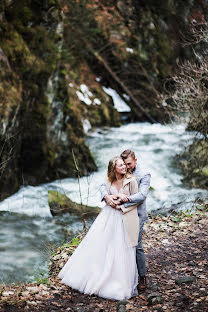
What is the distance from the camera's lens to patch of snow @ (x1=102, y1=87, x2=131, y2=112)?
20.8m

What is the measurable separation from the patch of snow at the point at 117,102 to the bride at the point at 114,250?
52.4ft

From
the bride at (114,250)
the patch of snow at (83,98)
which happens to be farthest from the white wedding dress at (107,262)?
the patch of snow at (83,98)

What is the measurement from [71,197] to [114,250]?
7.06 meters

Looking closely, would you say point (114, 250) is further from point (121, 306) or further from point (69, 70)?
point (69, 70)

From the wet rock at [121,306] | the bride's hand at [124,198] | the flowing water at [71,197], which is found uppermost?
the bride's hand at [124,198]

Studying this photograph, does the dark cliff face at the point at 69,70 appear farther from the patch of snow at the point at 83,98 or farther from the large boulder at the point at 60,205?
the large boulder at the point at 60,205

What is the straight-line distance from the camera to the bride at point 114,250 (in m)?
4.80

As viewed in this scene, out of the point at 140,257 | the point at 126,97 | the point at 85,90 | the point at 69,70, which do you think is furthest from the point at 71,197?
the point at 126,97

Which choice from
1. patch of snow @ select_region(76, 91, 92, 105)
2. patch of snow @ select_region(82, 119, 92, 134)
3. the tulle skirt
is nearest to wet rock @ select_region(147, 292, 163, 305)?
the tulle skirt

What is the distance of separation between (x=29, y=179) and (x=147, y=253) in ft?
21.5

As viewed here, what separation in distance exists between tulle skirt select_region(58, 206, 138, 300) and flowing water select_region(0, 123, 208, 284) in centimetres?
123

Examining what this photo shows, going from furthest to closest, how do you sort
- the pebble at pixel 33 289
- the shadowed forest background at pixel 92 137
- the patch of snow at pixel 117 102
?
the patch of snow at pixel 117 102, the shadowed forest background at pixel 92 137, the pebble at pixel 33 289

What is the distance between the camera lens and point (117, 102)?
68.7ft

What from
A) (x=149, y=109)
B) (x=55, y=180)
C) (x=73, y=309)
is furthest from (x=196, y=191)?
(x=149, y=109)
